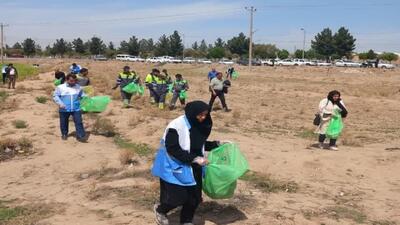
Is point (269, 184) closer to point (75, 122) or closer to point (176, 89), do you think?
point (75, 122)

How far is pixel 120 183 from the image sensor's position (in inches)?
347

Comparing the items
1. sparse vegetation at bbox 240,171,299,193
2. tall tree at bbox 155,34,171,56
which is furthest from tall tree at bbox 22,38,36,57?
sparse vegetation at bbox 240,171,299,193

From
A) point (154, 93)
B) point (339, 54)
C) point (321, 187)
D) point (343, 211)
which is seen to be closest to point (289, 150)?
point (321, 187)

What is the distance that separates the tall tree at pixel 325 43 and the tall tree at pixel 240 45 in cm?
1413

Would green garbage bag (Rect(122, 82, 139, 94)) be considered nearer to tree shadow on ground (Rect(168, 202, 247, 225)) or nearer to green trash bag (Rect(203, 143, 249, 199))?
tree shadow on ground (Rect(168, 202, 247, 225))

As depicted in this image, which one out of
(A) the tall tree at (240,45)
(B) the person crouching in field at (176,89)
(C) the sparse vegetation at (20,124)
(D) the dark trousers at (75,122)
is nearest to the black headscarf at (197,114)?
(D) the dark trousers at (75,122)

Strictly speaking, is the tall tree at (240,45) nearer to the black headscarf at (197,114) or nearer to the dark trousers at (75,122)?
the dark trousers at (75,122)

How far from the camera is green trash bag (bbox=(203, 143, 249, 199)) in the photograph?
6434 mm

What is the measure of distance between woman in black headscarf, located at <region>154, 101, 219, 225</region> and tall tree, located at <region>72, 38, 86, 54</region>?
122m

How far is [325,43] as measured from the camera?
109 m

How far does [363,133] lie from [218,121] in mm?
4374

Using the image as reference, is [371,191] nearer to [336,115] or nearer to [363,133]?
[336,115]

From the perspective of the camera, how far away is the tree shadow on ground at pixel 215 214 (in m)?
6.95

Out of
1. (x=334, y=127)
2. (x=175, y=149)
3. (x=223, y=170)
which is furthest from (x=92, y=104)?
(x=175, y=149)
